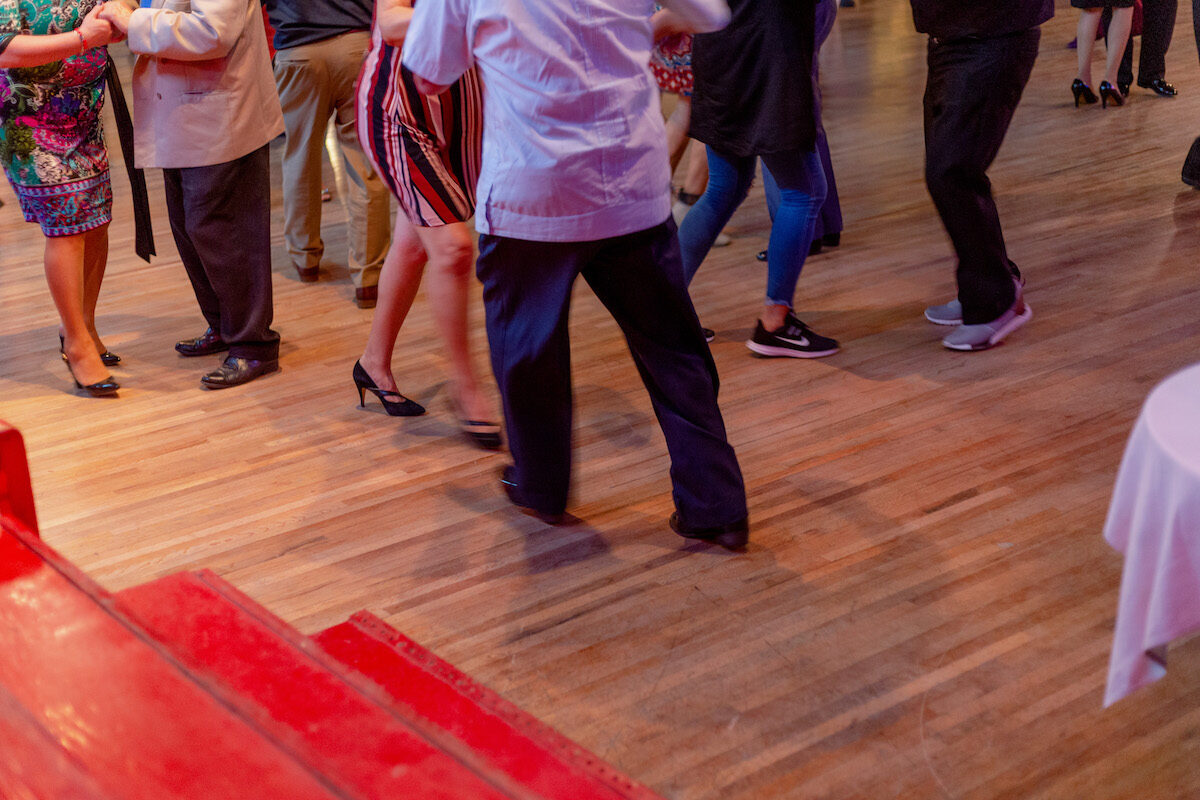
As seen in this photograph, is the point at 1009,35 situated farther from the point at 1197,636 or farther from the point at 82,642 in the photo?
the point at 82,642

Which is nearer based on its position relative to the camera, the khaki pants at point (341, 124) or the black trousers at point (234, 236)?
the black trousers at point (234, 236)

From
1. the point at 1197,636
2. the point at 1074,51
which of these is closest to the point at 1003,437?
the point at 1197,636

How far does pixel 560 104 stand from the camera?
6.29 feet

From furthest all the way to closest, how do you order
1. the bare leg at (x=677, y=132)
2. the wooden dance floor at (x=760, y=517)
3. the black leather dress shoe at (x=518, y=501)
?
1. the bare leg at (x=677, y=132)
2. the black leather dress shoe at (x=518, y=501)
3. the wooden dance floor at (x=760, y=517)

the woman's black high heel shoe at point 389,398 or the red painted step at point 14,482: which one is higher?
the red painted step at point 14,482

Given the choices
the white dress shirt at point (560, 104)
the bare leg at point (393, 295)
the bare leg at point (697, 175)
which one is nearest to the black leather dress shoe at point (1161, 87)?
the bare leg at point (697, 175)

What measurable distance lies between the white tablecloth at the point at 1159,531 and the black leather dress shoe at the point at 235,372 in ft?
8.16

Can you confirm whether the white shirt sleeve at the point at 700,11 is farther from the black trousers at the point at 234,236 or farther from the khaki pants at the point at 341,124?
the khaki pants at the point at 341,124

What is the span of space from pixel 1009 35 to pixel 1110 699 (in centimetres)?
199

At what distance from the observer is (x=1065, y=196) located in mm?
4457

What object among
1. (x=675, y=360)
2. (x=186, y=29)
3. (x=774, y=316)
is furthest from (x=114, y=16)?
(x=774, y=316)

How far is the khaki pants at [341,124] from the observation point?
3861mm

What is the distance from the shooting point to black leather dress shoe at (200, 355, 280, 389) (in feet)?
10.6

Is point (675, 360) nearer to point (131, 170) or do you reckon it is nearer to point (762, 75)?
point (762, 75)
